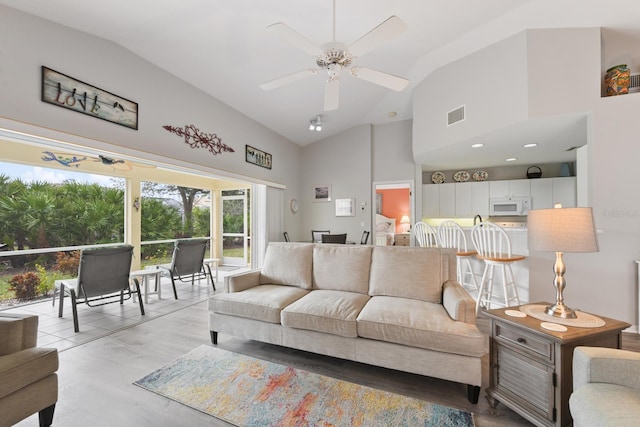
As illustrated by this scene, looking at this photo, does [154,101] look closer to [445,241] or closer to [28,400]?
[28,400]

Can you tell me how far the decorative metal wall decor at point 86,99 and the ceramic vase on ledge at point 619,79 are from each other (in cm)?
533

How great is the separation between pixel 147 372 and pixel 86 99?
2.64 m

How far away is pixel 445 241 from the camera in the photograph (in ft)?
12.2

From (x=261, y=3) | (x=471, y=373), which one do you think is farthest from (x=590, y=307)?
(x=261, y=3)

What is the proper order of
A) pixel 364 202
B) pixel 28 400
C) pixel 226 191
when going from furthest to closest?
pixel 226 191
pixel 364 202
pixel 28 400

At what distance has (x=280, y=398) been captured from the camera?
1870mm

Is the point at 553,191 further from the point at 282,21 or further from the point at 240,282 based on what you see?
the point at 240,282

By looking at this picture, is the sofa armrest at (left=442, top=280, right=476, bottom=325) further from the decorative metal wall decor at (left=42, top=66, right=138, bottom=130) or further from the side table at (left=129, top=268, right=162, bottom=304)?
the side table at (left=129, top=268, right=162, bottom=304)

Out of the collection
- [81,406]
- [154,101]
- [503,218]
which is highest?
[154,101]

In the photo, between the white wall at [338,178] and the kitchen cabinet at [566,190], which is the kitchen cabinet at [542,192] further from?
the white wall at [338,178]

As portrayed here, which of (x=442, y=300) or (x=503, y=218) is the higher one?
(x=503, y=218)

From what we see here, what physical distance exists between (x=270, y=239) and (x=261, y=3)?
4.13m

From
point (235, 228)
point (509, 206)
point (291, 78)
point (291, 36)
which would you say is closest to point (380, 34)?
point (291, 36)

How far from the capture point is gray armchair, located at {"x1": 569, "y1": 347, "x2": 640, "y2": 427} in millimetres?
1014
